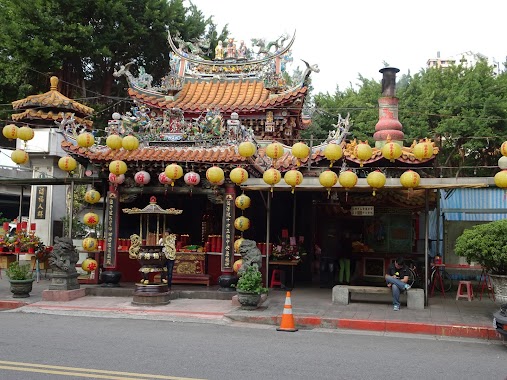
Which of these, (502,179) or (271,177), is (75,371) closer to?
(271,177)

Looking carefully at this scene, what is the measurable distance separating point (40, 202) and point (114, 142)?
8.13 m

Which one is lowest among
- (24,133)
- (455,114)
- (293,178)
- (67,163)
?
(293,178)

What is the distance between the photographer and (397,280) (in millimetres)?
11898

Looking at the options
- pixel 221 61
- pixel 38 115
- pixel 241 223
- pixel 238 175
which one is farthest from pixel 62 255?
pixel 221 61

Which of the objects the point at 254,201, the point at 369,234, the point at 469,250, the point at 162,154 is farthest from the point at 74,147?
the point at 469,250

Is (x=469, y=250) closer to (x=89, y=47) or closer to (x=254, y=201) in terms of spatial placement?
(x=254, y=201)

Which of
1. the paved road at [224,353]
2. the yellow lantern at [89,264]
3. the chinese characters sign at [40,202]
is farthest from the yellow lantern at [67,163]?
the chinese characters sign at [40,202]

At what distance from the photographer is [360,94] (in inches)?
1197

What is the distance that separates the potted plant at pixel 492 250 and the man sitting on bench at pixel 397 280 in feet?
5.17

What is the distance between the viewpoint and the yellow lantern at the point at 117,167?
1345cm

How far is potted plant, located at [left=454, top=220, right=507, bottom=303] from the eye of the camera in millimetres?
10156

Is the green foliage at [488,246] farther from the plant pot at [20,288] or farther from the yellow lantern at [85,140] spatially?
the plant pot at [20,288]

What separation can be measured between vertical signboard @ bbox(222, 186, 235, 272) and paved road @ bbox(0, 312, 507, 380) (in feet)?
11.5

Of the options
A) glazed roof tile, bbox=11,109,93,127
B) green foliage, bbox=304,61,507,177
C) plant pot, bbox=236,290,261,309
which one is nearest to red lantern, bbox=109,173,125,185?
plant pot, bbox=236,290,261,309
